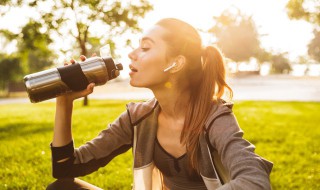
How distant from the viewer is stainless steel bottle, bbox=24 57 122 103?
7.51ft

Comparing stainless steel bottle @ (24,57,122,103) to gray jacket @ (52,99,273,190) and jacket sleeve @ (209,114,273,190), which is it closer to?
gray jacket @ (52,99,273,190)

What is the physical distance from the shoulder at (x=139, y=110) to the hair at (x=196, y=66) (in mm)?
286

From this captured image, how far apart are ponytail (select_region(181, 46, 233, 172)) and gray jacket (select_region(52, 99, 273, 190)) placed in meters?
0.08

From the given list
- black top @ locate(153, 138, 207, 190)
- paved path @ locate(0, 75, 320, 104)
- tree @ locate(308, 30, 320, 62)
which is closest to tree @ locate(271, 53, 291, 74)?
tree @ locate(308, 30, 320, 62)

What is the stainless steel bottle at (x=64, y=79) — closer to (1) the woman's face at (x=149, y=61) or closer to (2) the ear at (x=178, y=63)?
(1) the woman's face at (x=149, y=61)

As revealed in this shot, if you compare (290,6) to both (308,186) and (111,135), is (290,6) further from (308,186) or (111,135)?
(111,135)

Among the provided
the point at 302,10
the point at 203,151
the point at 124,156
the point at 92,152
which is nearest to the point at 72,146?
the point at 92,152

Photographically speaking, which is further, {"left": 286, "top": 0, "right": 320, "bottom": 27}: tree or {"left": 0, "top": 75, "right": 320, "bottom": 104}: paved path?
{"left": 0, "top": 75, "right": 320, "bottom": 104}: paved path

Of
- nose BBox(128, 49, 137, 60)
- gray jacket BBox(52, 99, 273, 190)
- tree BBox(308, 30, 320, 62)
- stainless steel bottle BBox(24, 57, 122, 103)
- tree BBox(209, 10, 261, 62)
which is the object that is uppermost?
nose BBox(128, 49, 137, 60)

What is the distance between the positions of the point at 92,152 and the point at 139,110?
42cm

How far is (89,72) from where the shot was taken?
234cm

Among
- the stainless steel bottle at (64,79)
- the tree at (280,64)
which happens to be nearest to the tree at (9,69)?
the stainless steel bottle at (64,79)

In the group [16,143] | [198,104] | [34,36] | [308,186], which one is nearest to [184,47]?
[198,104]

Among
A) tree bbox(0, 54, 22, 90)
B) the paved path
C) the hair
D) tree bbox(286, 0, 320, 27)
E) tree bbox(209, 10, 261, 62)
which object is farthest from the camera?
tree bbox(209, 10, 261, 62)
